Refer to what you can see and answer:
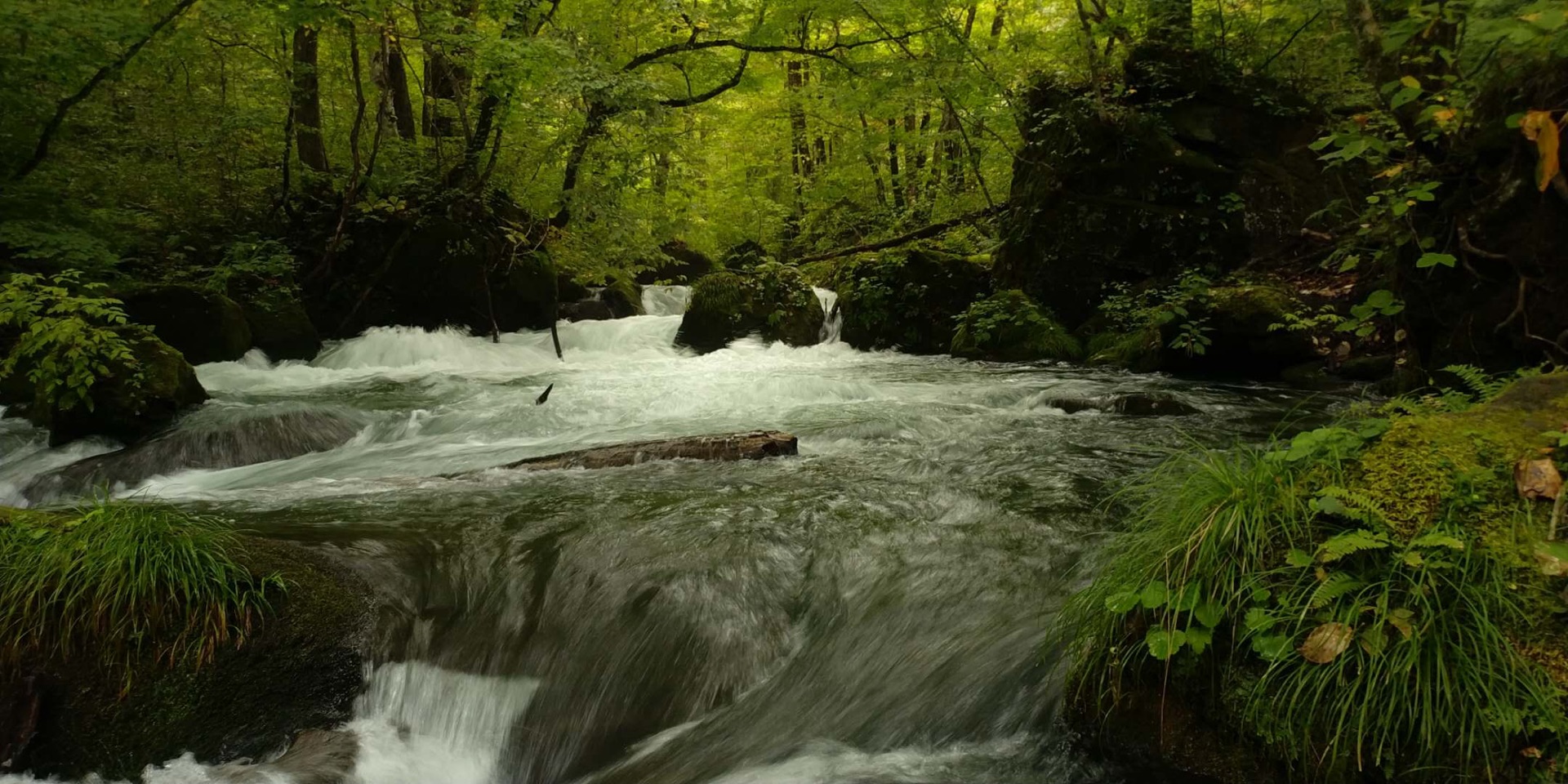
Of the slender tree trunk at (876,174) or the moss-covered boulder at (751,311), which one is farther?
the slender tree trunk at (876,174)

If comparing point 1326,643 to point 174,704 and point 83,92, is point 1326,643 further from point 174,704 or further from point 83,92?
point 83,92

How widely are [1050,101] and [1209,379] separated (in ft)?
19.1

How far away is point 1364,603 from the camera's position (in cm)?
222

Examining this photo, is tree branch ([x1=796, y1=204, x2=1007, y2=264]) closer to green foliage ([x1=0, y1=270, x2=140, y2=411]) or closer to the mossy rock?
green foliage ([x1=0, y1=270, x2=140, y2=411])

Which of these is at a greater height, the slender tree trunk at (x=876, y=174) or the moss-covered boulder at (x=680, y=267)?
the slender tree trunk at (x=876, y=174)

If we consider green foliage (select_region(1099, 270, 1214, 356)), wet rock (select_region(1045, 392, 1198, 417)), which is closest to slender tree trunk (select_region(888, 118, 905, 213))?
green foliage (select_region(1099, 270, 1214, 356))

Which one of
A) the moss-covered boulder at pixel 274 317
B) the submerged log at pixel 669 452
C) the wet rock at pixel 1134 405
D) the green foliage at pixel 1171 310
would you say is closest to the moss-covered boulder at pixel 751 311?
the green foliage at pixel 1171 310

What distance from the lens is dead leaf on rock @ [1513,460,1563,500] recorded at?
2.29 meters

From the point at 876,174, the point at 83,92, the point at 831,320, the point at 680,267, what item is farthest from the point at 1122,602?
the point at 680,267

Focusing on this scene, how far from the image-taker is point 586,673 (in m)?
3.69

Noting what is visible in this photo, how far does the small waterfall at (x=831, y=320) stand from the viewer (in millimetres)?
15609

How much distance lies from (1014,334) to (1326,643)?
10766mm

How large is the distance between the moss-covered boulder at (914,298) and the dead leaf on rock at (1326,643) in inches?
458

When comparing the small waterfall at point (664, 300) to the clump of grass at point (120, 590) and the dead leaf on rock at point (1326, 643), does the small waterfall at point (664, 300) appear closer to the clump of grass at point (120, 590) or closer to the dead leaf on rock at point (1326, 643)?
the clump of grass at point (120, 590)
